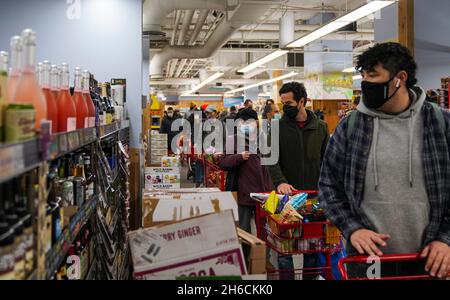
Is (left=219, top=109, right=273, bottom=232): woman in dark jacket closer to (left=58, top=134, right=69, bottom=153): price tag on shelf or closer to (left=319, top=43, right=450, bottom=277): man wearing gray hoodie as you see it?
(left=319, top=43, right=450, bottom=277): man wearing gray hoodie

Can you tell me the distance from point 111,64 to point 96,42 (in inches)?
12.1

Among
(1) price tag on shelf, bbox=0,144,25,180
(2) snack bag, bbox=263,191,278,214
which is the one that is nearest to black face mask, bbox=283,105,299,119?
(2) snack bag, bbox=263,191,278,214

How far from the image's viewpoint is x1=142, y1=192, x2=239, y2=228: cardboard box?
2607 millimetres

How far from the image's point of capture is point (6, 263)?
134 cm

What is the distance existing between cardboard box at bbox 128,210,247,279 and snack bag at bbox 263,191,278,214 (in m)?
1.68

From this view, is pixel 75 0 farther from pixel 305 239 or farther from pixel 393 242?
pixel 393 242

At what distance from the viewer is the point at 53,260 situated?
174 centimetres

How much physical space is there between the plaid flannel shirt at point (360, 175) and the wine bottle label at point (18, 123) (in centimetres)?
170

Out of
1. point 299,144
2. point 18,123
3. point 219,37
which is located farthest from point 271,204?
point 219,37

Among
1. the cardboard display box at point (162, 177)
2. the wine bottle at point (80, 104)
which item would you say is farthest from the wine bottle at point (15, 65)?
the cardboard display box at point (162, 177)

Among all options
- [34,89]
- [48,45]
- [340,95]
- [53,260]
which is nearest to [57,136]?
[34,89]

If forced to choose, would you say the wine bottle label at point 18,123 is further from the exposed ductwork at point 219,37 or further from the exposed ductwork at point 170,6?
the exposed ductwork at point 170,6

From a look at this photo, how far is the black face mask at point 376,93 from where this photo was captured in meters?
2.57
